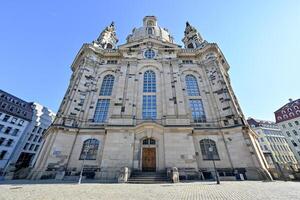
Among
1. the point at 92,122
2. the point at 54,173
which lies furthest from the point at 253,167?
the point at 54,173

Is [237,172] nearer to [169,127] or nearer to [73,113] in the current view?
[169,127]

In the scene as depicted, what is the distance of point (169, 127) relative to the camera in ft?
62.2

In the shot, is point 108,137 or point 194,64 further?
point 194,64

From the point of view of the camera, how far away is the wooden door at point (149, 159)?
1753 centimetres

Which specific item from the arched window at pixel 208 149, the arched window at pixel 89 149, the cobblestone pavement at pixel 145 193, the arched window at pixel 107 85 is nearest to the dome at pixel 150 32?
the arched window at pixel 107 85

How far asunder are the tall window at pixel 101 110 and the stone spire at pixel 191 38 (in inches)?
997


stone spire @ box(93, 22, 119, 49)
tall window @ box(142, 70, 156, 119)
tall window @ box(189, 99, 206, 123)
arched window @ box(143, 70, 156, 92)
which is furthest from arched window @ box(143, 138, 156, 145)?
stone spire @ box(93, 22, 119, 49)

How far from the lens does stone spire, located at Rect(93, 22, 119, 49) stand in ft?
118

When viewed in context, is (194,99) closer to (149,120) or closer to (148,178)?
(149,120)

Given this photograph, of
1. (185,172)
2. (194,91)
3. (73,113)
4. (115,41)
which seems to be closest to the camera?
(185,172)

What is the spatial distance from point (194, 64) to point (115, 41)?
1001 inches

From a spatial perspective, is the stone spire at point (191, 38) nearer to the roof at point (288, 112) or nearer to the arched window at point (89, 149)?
the arched window at point (89, 149)

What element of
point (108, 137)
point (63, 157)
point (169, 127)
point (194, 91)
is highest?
point (194, 91)

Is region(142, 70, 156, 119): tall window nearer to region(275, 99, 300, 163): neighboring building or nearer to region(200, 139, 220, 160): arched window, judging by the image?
region(200, 139, 220, 160): arched window
